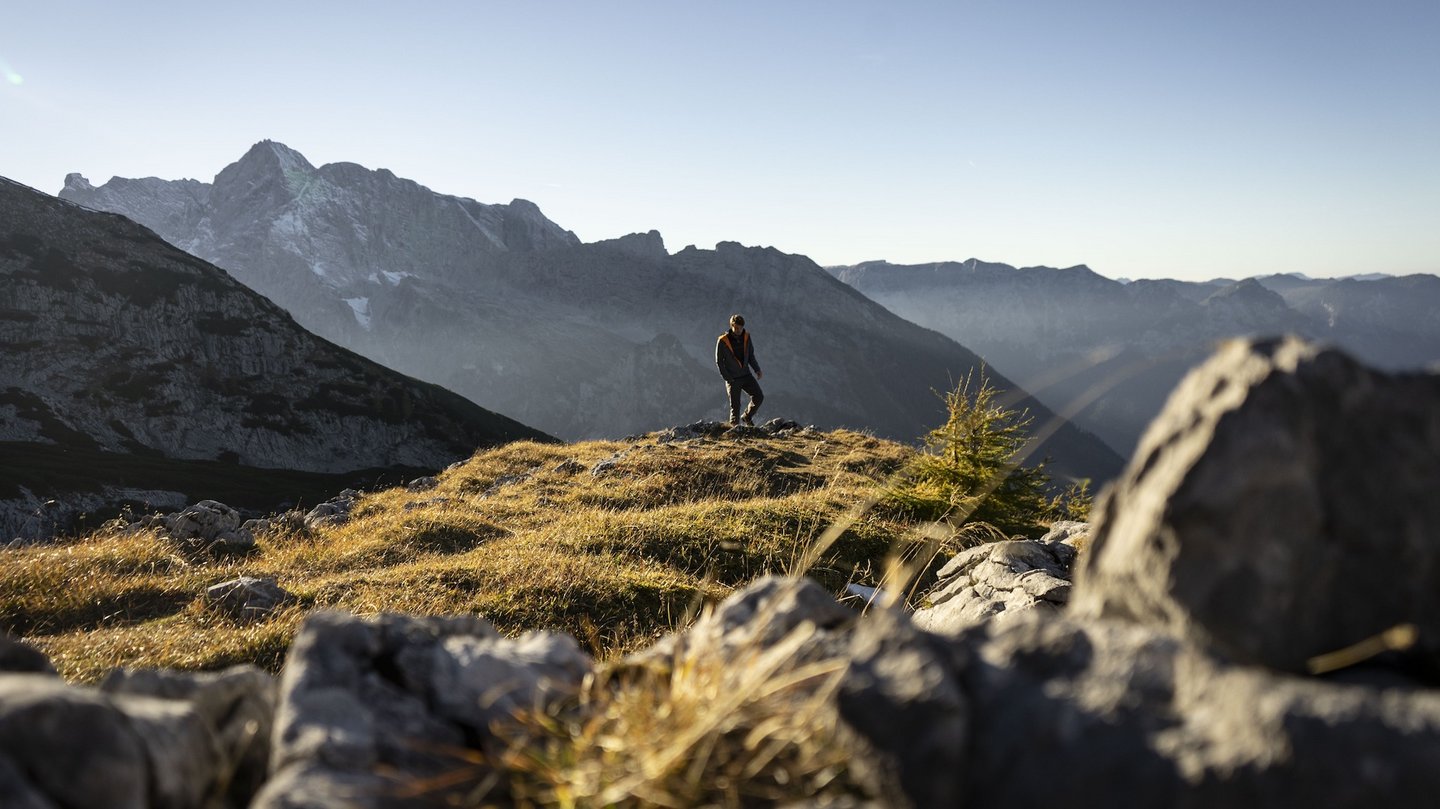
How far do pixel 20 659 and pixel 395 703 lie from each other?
1.92m

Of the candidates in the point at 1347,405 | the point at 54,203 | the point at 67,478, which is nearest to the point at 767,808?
the point at 1347,405

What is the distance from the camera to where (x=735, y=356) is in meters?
27.4

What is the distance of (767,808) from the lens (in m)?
2.61

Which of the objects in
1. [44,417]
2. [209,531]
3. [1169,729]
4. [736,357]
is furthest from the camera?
[44,417]

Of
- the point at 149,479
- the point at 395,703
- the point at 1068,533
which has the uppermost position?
the point at 395,703

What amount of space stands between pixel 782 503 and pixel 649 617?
6.33 m

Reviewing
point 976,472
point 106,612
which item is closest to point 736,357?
point 976,472

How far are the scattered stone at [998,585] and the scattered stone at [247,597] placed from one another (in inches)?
354

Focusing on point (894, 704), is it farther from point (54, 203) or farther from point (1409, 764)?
point (54, 203)

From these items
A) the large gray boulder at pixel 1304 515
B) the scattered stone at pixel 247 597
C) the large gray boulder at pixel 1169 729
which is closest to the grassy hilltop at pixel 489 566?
the scattered stone at pixel 247 597

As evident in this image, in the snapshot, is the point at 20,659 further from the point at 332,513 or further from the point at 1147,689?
the point at 332,513

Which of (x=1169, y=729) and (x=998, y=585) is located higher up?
(x=1169, y=729)

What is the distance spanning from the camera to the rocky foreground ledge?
2.08m

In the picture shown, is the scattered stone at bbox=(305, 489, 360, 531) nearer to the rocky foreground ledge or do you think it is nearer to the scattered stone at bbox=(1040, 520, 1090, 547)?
the scattered stone at bbox=(1040, 520, 1090, 547)
